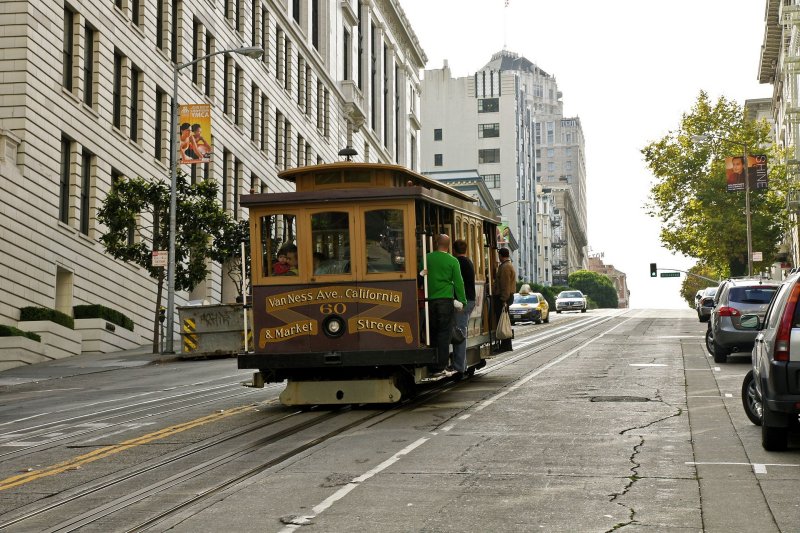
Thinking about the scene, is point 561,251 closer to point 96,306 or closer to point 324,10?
point 324,10

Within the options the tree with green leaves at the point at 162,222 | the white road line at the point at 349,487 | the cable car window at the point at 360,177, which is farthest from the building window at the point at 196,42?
the white road line at the point at 349,487

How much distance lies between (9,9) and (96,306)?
9376mm

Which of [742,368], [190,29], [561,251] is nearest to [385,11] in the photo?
[190,29]

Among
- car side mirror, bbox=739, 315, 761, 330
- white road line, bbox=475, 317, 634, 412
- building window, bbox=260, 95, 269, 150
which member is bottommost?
white road line, bbox=475, 317, 634, 412

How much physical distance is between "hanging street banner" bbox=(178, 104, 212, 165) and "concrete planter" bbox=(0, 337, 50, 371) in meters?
7.58

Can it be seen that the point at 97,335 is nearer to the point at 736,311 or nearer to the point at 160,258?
the point at 160,258

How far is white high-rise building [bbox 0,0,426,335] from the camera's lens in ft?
106

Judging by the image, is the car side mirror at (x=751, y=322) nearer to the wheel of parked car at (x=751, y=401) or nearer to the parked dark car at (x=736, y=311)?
the wheel of parked car at (x=751, y=401)

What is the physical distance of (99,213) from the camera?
33250 millimetres

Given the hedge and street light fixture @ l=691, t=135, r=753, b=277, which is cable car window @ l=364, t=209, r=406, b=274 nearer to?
the hedge

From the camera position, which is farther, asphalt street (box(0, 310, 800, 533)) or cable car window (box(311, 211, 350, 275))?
cable car window (box(311, 211, 350, 275))

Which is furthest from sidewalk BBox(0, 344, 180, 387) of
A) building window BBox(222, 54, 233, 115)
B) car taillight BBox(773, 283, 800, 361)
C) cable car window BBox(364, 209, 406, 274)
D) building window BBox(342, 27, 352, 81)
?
building window BBox(342, 27, 352, 81)

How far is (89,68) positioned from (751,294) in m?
23.8

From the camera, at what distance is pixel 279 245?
14.2 metres
